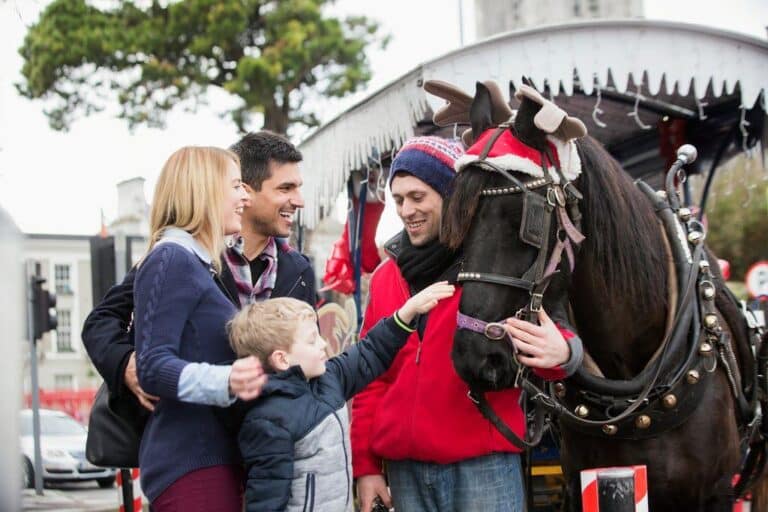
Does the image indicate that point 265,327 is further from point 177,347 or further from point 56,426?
point 56,426

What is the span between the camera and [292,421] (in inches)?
109

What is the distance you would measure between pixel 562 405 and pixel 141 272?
152cm

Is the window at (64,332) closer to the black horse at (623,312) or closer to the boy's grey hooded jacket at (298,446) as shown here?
the black horse at (623,312)

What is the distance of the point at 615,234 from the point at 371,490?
46.3 inches

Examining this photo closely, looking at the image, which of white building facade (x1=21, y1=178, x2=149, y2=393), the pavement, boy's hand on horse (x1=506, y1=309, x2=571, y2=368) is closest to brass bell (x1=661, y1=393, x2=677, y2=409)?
boy's hand on horse (x1=506, y1=309, x2=571, y2=368)

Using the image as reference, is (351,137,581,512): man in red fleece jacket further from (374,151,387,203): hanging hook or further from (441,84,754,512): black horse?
(374,151,387,203): hanging hook

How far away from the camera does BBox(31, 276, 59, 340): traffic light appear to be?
12359 millimetres

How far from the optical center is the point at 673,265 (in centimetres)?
351

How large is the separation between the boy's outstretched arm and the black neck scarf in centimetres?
10

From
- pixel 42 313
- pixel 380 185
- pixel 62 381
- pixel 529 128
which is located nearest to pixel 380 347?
pixel 529 128

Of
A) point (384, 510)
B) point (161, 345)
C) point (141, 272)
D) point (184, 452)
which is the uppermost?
point (141, 272)

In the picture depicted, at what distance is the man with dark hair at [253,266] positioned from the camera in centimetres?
296

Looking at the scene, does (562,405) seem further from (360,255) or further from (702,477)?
(360,255)

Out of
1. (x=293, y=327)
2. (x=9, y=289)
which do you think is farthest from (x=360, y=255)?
(x=9, y=289)
